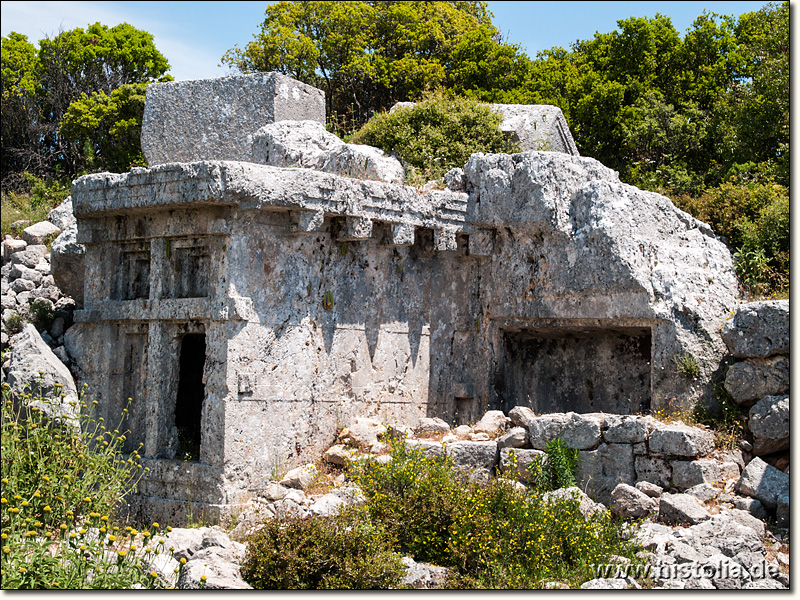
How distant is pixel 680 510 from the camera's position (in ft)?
32.9

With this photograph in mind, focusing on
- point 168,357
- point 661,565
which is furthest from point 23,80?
point 661,565

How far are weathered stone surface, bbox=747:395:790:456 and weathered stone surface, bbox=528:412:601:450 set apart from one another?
1746mm

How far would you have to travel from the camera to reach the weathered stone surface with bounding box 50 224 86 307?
14.1 m

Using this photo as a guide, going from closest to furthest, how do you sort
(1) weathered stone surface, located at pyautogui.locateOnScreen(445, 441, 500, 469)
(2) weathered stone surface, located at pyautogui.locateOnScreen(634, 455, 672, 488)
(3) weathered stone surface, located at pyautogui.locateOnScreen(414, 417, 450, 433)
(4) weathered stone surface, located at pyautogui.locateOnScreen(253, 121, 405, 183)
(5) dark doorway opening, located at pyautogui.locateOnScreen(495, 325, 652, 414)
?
1. (2) weathered stone surface, located at pyautogui.locateOnScreen(634, 455, 672, 488)
2. (1) weathered stone surface, located at pyautogui.locateOnScreen(445, 441, 500, 469)
3. (3) weathered stone surface, located at pyautogui.locateOnScreen(414, 417, 450, 433)
4. (4) weathered stone surface, located at pyautogui.locateOnScreen(253, 121, 405, 183)
5. (5) dark doorway opening, located at pyautogui.locateOnScreen(495, 325, 652, 414)

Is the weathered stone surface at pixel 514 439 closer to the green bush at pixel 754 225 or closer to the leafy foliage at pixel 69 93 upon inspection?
the green bush at pixel 754 225

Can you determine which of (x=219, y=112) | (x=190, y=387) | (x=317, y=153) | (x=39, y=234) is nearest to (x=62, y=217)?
(x=39, y=234)

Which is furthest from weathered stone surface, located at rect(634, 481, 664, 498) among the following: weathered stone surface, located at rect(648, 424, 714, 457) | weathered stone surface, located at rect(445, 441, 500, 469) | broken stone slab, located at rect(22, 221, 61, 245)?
broken stone slab, located at rect(22, 221, 61, 245)

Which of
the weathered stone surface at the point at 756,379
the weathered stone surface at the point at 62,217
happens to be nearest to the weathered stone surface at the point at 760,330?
the weathered stone surface at the point at 756,379

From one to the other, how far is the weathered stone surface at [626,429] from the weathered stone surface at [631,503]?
67 centimetres

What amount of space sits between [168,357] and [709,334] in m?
6.59

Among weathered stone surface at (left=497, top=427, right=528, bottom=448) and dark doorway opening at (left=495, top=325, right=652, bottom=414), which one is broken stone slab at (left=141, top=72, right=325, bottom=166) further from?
weathered stone surface at (left=497, top=427, right=528, bottom=448)

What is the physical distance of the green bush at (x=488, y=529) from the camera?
8.68 meters

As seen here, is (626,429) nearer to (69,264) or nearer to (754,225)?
(754,225)

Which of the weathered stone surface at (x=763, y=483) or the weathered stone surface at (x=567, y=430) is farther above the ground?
the weathered stone surface at (x=567, y=430)
